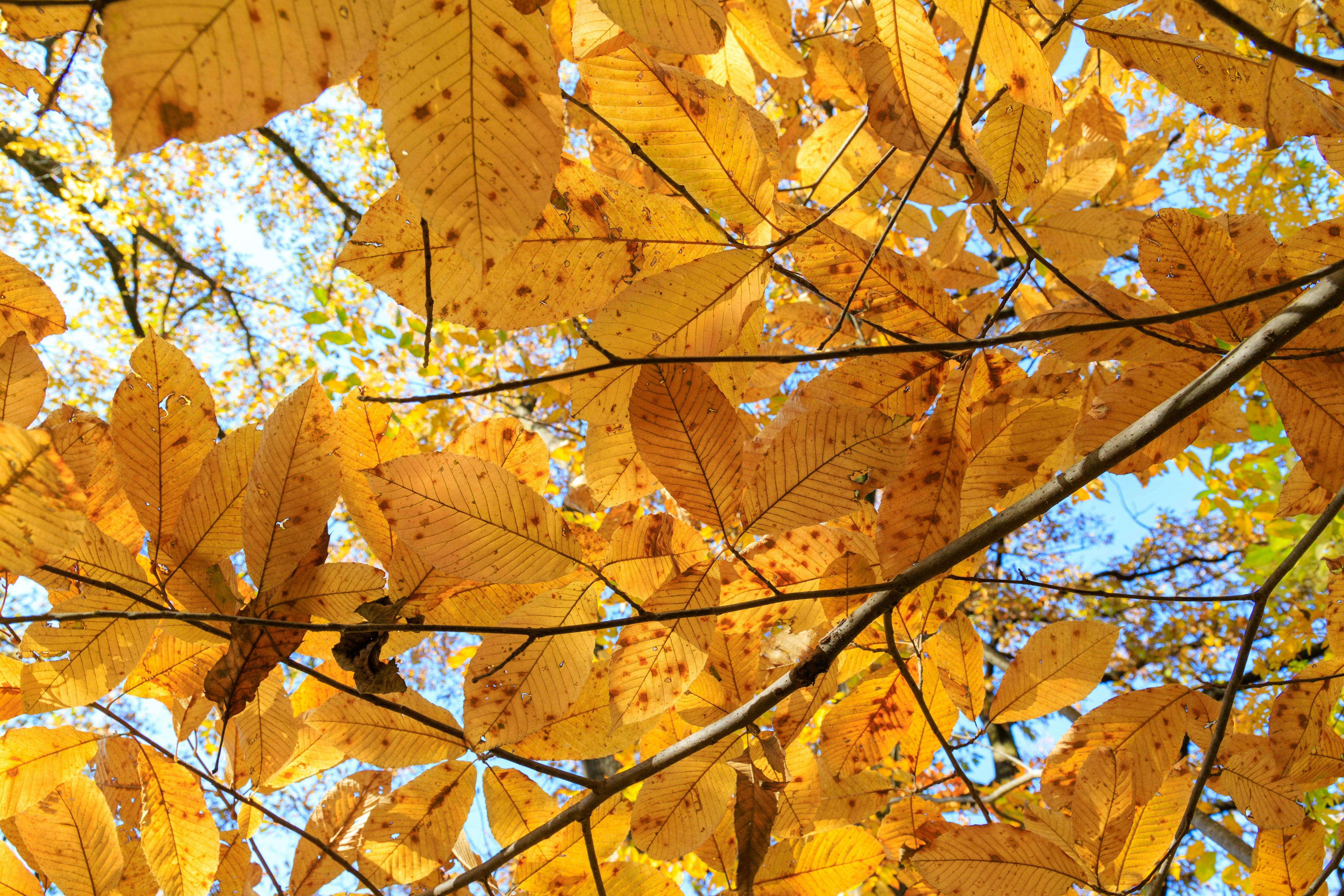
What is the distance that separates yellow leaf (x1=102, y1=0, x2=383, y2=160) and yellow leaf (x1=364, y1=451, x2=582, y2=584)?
0.91ft

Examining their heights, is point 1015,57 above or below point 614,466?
above

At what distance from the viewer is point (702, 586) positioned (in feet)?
2.17

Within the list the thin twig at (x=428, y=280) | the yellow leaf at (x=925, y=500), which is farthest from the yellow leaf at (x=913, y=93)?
the thin twig at (x=428, y=280)

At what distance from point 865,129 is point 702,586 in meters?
1.19

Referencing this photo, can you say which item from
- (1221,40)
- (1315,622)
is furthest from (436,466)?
(1315,622)

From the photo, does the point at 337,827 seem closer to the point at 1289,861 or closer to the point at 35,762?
the point at 35,762

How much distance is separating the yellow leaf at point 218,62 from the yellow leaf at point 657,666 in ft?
1.59

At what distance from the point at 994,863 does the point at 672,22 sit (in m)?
0.83

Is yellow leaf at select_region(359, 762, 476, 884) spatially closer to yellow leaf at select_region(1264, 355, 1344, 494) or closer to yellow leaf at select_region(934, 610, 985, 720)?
yellow leaf at select_region(934, 610, 985, 720)

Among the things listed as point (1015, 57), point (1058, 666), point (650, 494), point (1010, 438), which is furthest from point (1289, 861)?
point (1015, 57)

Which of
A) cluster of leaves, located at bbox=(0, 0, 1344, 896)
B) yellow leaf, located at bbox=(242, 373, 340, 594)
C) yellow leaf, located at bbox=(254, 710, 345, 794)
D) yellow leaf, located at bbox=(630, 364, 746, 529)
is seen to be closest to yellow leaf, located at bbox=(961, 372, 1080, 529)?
cluster of leaves, located at bbox=(0, 0, 1344, 896)

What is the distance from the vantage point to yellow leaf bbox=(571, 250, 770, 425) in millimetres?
618

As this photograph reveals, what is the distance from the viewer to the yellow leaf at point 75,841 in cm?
78

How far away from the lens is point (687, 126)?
2.07 feet
